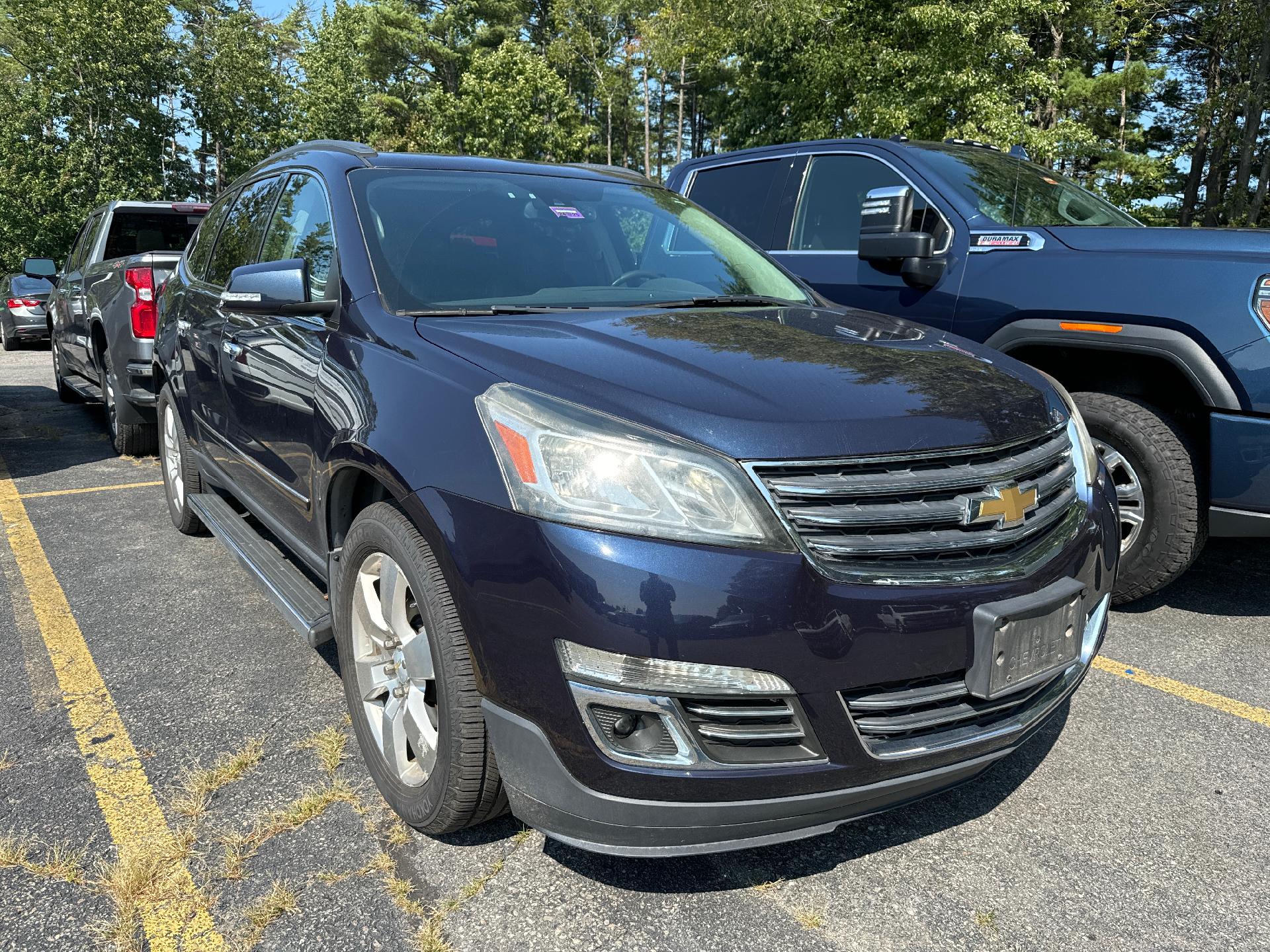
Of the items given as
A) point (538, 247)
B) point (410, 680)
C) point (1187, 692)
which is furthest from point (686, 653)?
point (1187, 692)

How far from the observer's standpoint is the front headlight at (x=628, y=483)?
174cm

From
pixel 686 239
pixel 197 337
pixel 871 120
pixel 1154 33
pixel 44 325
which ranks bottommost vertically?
pixel 44 325

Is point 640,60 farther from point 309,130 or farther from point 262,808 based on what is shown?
point 262,808

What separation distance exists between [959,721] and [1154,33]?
3473 centimetres

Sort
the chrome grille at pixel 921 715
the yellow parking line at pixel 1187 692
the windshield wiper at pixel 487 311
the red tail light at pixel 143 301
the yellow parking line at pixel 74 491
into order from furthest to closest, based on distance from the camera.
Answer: the red tail light at pixel 143 301 → the yellow parking line at pixel 74 491 → the yellow parking line at pixel 1187 692 → the windshield wiper at pixel 487 311 → the chrome grille at pixel 921 715

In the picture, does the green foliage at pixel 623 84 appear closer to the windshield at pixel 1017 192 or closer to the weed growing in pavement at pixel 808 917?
the windshield at pixel 1017 192

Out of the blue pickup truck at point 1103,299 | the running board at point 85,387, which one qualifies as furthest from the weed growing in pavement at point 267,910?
the running board at point 85,387

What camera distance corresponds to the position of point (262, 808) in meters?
2.39

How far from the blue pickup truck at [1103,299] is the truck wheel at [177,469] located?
346cm

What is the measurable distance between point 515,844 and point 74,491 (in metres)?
4.83

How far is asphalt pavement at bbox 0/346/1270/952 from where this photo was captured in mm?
1980

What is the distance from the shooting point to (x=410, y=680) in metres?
2.23

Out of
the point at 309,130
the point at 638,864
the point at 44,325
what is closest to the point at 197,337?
the point at 638,864

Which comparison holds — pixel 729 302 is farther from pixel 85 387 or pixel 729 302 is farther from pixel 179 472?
pixel 85 387
